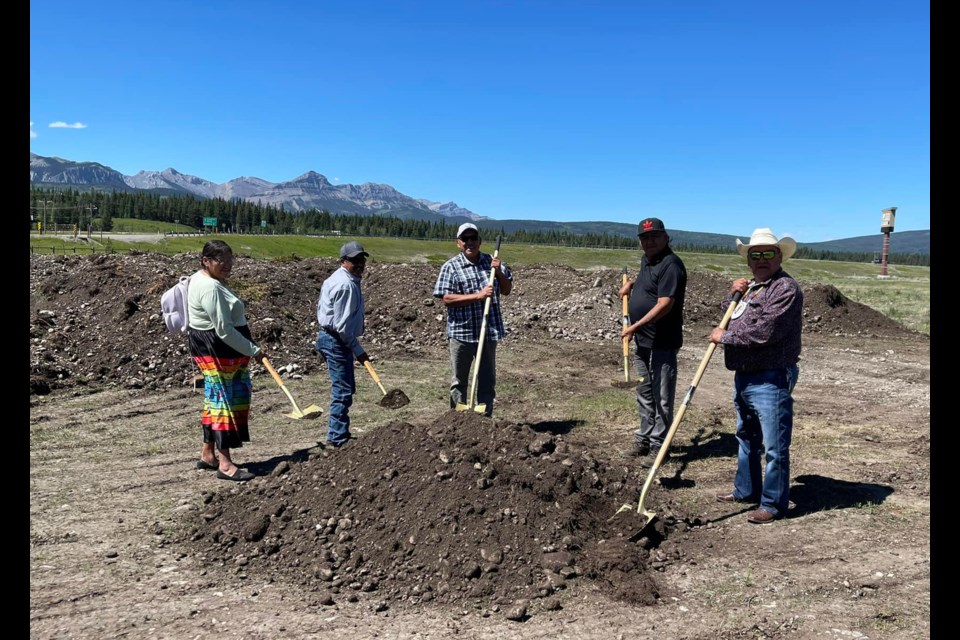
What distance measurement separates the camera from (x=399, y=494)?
499 centimetres

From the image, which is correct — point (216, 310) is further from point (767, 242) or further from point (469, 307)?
point (767, 242)

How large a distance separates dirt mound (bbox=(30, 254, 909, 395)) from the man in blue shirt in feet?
17.1

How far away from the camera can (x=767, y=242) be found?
4.93 m

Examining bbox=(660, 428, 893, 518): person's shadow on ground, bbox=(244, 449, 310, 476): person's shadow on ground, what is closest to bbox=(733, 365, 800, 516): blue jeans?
bbox=(660, 428, 893, 518): person's shadow on ground

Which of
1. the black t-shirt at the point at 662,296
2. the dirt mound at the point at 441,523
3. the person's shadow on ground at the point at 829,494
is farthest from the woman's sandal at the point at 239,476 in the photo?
the person's shadow on ground at the point at 829,494

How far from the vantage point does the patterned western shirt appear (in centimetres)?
482

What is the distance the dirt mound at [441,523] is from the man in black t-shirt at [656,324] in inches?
43.1

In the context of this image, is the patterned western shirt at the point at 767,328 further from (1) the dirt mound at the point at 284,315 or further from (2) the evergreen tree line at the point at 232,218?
(2) the evergreen tree line at the point at 232,218

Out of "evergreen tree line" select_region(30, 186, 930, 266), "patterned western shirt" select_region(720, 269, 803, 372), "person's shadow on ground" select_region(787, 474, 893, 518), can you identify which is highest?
"evergreen tree line" select_region(30, 186, 930, 266)

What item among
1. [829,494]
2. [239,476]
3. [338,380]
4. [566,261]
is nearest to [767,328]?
[829,494]

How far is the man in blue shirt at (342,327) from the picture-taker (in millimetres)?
6461

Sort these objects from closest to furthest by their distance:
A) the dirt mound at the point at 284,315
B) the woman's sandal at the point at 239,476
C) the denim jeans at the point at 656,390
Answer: the woman's sandal at the point at 239,476
the denim jeans at the point at 656,390
the dirt mound at the point at 284,315

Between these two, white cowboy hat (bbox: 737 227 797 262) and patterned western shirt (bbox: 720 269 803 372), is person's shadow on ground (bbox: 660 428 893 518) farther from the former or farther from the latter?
white cowboy hat (bbox: 737 227 797 262)
